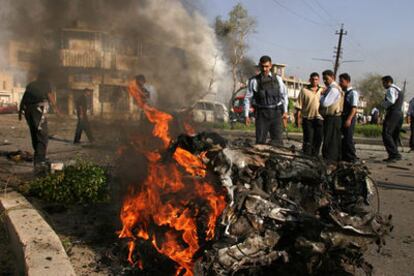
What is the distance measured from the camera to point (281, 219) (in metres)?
2.96

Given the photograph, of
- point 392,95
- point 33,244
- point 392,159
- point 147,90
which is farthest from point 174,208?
point 392,159

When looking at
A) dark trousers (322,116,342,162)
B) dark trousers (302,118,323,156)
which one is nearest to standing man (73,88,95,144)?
dark trousers (302,118,323,156)

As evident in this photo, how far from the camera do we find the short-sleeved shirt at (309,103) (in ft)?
27.3

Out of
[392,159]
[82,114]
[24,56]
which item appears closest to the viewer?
[24,56]

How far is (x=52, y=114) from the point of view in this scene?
7.97 m

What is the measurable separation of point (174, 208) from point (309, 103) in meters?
5.91

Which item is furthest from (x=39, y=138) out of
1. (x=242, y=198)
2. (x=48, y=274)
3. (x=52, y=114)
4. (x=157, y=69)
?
(x=242, y=198)

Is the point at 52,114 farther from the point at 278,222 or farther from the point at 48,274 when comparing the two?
the point at 278,222

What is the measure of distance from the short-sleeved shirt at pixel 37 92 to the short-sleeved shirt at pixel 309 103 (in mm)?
5121

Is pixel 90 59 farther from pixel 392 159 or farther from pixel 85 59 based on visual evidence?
pixel 392 159

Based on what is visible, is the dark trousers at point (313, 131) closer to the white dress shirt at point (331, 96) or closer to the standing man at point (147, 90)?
the white dress shirt at point (331, 96)

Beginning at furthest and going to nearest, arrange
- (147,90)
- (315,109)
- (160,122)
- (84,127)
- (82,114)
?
(84,127), (82,114), (315,109), (147,90), (160,122)

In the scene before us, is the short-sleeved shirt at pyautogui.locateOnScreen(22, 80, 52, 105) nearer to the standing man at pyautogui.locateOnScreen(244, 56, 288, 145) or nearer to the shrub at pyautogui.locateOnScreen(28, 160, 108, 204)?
the shrub at pyautogui.locateOnScreen(28, 160, 108, 204)

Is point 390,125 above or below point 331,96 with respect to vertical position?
below
